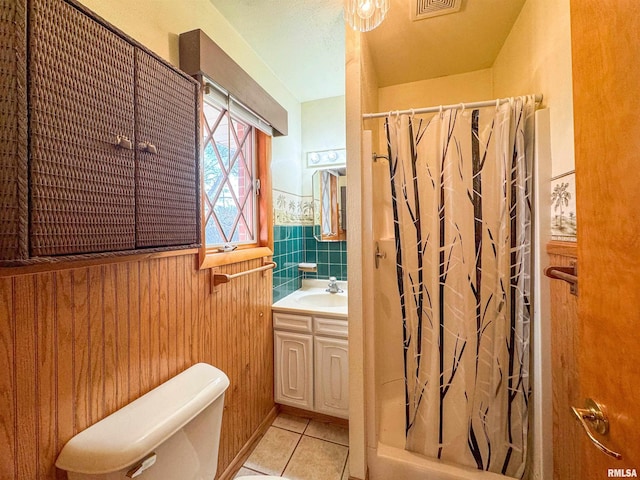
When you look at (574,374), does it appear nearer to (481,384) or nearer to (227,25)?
(481,384)

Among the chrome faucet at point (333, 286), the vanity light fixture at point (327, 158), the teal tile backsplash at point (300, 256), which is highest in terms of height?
the vanity light fixture at point (327, 158)

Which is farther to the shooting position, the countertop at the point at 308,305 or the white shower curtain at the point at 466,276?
the countertop at the point at 308,305

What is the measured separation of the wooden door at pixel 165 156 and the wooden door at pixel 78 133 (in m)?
0.03

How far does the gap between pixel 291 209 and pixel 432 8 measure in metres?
1.47

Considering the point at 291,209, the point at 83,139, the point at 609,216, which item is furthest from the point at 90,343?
the point at 291,209

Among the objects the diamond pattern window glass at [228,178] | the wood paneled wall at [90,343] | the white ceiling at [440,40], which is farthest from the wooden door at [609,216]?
the diamond pattern window glass at [228,178]

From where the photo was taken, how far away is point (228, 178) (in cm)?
153

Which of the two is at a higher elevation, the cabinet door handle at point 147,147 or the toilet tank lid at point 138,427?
the cabinet door handle at point 147,147

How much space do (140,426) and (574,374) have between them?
1.43 metres

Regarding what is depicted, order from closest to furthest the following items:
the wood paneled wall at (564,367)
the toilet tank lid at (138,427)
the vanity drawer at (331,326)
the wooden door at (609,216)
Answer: the wooden door at (609,216), the toilet tank lid at (138,427), the wood paneled wall at (564,367), the vanity drawer at (331,326)

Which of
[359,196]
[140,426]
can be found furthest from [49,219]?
[359,196]

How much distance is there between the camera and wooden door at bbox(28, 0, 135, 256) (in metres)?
0.53

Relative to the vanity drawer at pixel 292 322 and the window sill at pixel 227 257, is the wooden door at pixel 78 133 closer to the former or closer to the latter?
the window sill at pixel 227 257

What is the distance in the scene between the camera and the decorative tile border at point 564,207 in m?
0.90
